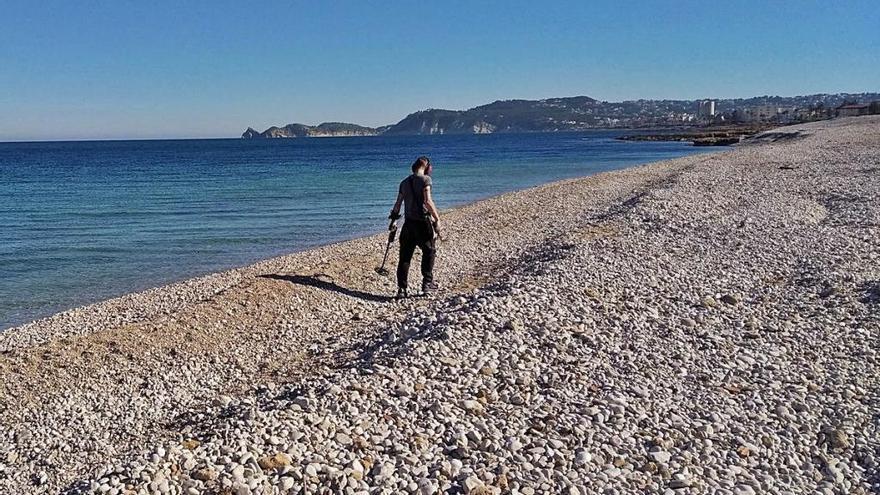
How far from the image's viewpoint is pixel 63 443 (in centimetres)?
667

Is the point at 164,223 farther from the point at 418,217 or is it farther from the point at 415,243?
the point at 418,217

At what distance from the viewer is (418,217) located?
34.6 feet

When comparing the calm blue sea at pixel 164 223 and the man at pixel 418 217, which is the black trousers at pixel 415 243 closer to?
the man at pixel 418 217

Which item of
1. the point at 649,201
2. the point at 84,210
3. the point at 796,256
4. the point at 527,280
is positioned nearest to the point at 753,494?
the point at 527,280

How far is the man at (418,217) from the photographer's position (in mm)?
10367

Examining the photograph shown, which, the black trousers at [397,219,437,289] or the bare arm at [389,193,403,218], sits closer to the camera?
the bare arm at [389,193,403,218]

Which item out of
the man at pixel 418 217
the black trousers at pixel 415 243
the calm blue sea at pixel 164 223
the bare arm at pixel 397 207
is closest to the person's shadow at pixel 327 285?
the man at pixel 418 217

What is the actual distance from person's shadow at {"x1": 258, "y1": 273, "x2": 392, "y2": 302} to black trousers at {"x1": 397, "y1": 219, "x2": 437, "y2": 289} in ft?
1.96

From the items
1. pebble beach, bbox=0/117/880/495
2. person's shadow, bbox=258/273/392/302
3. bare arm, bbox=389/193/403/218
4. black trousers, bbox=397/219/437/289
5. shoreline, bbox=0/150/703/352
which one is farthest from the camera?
person's shadow, bbox=258/273/392/302

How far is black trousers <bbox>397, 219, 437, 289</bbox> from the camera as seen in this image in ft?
35.1

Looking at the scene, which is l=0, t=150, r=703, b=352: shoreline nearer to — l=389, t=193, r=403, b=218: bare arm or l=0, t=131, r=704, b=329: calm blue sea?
l=0, t=131, r=704, b=329: calm blue sea

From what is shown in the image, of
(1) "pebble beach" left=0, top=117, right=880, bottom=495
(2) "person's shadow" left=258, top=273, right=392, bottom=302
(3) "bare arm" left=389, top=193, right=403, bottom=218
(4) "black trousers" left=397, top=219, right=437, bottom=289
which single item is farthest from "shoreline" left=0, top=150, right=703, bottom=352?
(3) "bare arm" left=389, top=193, right=403, bottom=218

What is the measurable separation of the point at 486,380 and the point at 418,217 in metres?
4.14

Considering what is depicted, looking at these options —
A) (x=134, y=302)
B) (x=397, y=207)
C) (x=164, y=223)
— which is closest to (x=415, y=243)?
(x=397, y=207)
